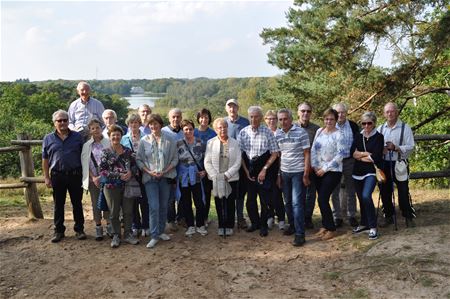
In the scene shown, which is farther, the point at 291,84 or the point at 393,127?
the point at 291,84

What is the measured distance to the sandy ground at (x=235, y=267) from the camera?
4312mm

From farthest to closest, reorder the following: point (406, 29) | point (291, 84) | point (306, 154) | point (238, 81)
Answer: point (238, 81), point (291, 84), point (406, 29), point (306, 154)

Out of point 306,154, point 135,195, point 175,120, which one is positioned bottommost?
point 135,195

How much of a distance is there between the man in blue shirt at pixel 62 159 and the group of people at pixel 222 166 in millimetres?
13

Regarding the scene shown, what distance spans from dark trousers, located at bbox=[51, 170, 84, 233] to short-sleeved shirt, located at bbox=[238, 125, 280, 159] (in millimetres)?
2256

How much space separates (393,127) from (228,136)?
217 centimetres

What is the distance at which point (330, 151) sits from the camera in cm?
536

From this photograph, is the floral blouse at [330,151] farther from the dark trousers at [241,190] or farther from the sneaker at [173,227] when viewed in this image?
the sneaker at [173,227]

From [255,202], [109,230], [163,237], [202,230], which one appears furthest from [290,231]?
[109,230]

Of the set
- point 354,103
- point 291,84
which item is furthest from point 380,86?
point 291,84

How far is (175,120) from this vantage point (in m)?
5.68

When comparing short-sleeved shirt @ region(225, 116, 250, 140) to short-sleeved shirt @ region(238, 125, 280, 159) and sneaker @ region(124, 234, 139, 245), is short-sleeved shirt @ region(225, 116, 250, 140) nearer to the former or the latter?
short-sleeved shirt @ region(238, 125, 280, 159)

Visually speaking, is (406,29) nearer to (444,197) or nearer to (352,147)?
(444,197)

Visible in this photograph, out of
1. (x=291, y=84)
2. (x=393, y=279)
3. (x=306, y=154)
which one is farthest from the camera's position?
(x=291, y=84)
